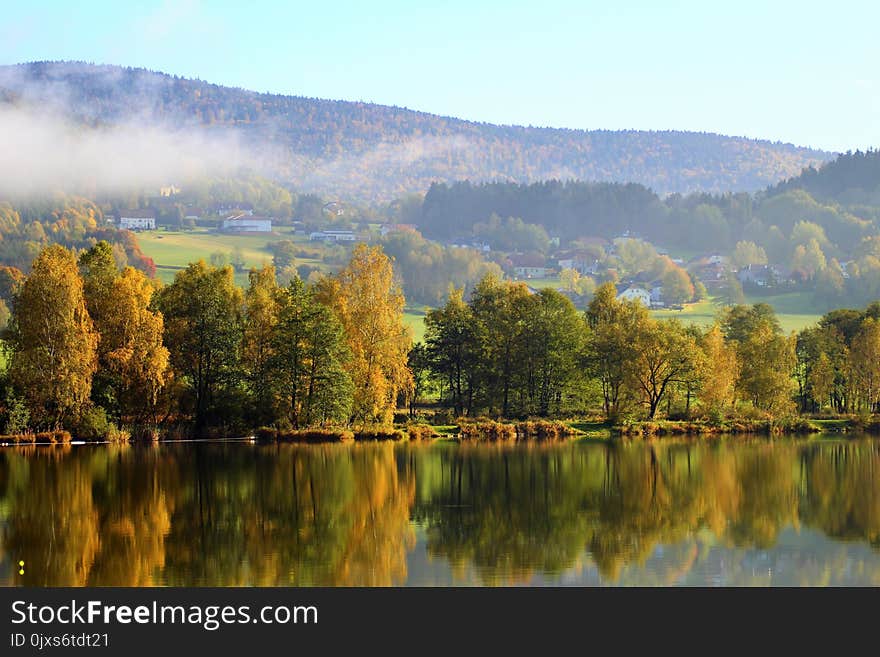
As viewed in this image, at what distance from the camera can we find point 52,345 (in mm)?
56594

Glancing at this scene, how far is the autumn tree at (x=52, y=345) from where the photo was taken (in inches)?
2219

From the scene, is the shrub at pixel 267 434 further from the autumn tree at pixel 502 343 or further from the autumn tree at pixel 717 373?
A: the autumn tree at pixel 717 373

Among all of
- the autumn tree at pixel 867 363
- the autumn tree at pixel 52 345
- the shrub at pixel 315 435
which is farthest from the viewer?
the autumn tree at pixel 867 363

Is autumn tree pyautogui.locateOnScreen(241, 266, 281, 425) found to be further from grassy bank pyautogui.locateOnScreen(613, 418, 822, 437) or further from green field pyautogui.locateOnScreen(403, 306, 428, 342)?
green field pyautogui.locateOnScreen(403, 306, 428, 342)

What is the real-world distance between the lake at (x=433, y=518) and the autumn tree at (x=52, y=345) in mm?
4678

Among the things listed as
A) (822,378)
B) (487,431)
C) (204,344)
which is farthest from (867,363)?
(204,344)

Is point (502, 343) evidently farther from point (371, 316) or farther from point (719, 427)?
point (719, 427)

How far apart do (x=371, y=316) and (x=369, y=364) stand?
9.58 feet

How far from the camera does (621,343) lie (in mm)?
73625

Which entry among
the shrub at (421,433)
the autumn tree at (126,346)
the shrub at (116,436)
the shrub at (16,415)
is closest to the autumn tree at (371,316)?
the shrub at (421,433)

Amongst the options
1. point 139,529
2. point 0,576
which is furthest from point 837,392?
point 0,576

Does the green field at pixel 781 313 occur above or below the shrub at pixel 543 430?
above
